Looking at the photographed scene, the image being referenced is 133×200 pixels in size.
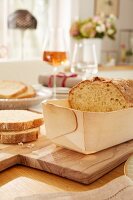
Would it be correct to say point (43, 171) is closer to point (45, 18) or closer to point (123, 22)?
point (45, 18)

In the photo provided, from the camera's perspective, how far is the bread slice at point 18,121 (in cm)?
93

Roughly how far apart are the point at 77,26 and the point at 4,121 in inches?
113

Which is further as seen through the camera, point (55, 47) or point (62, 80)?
point (62, 80)

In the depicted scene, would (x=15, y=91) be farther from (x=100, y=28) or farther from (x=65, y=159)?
(x=100, y=28)

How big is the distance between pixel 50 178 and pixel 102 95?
0.26 meters

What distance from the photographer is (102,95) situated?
2.97 feet

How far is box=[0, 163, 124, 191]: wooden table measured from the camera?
0.71m

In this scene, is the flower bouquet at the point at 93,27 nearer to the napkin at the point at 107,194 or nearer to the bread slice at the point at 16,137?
the bread slice at the point at 16,137

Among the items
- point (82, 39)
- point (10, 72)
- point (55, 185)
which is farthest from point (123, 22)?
point (55, 185)

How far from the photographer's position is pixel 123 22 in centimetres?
461

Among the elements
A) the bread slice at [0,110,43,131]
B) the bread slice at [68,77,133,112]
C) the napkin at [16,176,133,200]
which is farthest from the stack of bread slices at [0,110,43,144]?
the napkin at [16,176,133,200]

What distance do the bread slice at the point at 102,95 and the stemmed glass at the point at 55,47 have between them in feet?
1.87

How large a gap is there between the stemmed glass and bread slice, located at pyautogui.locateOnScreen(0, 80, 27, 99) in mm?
142

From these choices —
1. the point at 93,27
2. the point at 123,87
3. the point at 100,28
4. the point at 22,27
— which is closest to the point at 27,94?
the point at 123,87
